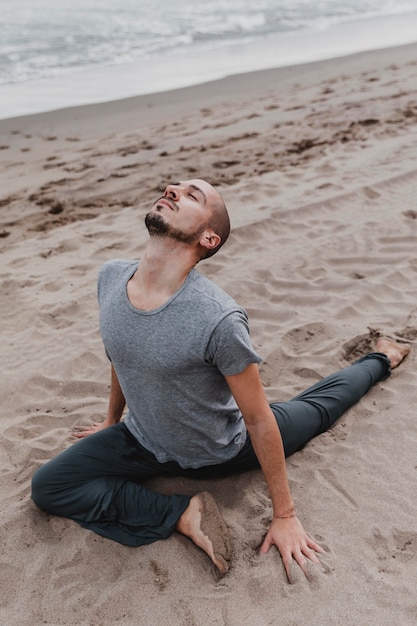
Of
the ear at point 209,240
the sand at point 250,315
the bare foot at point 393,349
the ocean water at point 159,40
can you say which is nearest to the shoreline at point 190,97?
the sand at point 250,315

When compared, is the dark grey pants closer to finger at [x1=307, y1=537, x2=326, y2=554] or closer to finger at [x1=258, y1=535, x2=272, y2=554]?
finger at [x1=258, y1=535, x2=272, y2=554]

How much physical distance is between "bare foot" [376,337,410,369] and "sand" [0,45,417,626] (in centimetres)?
7

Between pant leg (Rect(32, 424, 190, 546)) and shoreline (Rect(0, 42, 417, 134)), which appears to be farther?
shoreline (Rect(0, 42, 417, 134))

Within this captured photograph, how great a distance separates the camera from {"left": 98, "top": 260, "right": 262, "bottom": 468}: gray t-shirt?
7.64 ft

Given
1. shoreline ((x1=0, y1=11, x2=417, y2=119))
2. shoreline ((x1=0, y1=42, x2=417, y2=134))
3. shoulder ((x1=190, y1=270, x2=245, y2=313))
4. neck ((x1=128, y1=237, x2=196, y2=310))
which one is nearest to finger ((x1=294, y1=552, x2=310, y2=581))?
shoulder ((x1=190, y1=270, x2=245, y2=313))

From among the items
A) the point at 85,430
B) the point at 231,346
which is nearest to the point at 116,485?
the point at 85,430

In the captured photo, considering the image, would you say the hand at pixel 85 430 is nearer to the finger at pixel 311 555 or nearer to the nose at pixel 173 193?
the finger at pixel 311 555

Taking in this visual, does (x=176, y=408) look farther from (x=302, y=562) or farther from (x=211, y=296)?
(x=302, y=562)

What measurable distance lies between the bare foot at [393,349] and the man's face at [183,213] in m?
1.69

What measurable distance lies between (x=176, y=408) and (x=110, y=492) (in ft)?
1.73

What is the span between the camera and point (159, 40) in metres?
16.1

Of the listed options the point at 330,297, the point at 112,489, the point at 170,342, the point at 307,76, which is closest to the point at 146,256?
the point at 170,342

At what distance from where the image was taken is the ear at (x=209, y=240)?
2.45 meters

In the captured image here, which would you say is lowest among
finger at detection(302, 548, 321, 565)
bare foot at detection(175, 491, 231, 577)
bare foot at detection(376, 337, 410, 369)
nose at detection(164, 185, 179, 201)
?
bare foot at detection(376, 337, 410, 369)
